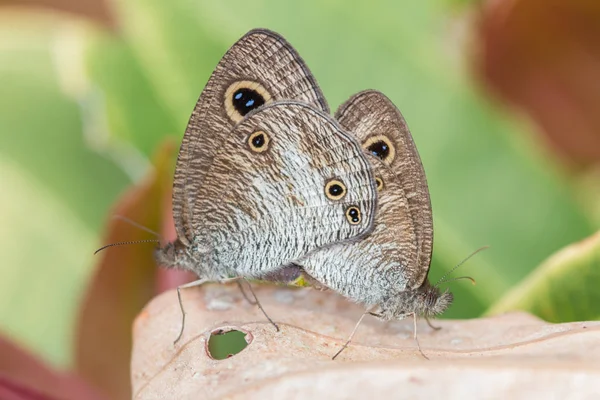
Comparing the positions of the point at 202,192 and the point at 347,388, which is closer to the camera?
the point at 347,388

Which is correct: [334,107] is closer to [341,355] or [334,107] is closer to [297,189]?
[297,189]

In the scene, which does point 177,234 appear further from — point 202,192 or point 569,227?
point 569,227

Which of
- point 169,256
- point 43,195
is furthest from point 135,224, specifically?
point 43,195

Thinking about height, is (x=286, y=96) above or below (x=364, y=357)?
above

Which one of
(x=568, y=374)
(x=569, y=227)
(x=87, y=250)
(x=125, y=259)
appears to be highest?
(x=568, y=374)

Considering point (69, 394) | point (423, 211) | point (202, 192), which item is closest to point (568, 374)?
point (423, 211)

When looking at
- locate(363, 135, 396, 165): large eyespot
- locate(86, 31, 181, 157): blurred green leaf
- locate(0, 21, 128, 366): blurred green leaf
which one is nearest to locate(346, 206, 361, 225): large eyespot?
locate(363, 135, 396, 165): large eyespot
